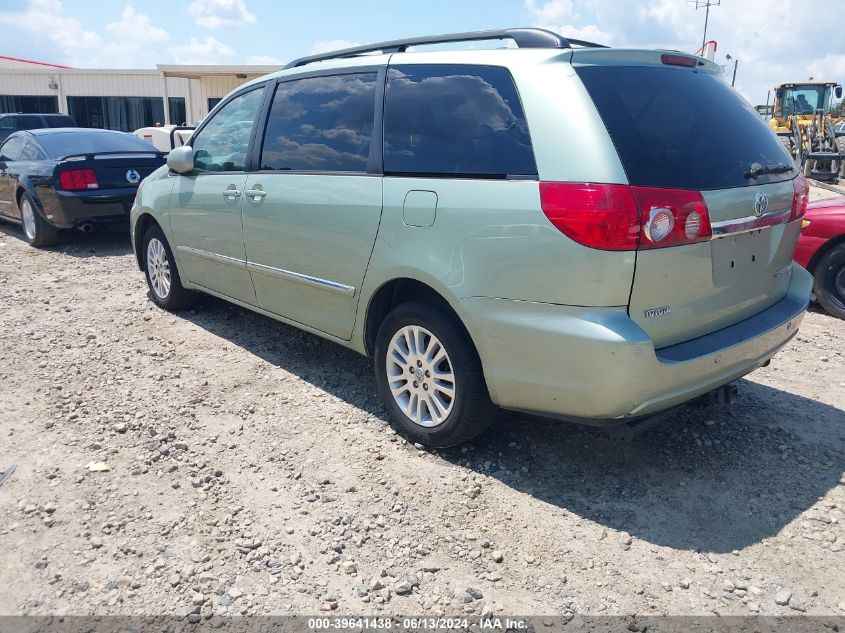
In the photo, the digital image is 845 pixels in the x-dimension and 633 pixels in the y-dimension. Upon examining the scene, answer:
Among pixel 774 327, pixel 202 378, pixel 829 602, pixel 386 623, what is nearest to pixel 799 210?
pixel 774 327

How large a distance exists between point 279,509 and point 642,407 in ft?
5.41

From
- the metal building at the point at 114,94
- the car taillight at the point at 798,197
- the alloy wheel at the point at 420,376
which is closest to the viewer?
the alloy wheel at the point at 420,376

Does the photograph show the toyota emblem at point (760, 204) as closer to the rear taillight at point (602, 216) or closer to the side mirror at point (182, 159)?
the rear taillight at point (602, 216)

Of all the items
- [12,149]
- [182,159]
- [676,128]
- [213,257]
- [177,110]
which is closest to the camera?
[676,128]

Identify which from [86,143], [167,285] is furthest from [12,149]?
[167,285]

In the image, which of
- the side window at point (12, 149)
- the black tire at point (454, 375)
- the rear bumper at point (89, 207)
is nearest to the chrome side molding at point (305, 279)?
the black tire at point (454, 375)

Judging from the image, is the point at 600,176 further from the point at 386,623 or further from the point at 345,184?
the point at 386,623

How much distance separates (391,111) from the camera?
141 inches

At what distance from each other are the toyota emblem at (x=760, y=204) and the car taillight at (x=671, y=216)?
1.30ft

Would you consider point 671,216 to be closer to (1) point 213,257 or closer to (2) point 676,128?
(2) point 676,128

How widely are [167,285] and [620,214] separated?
14.3 ft

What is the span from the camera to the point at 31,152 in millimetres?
9273

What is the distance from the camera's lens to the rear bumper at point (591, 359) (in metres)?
2.74

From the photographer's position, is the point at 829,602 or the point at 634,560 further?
the point at 634,560
